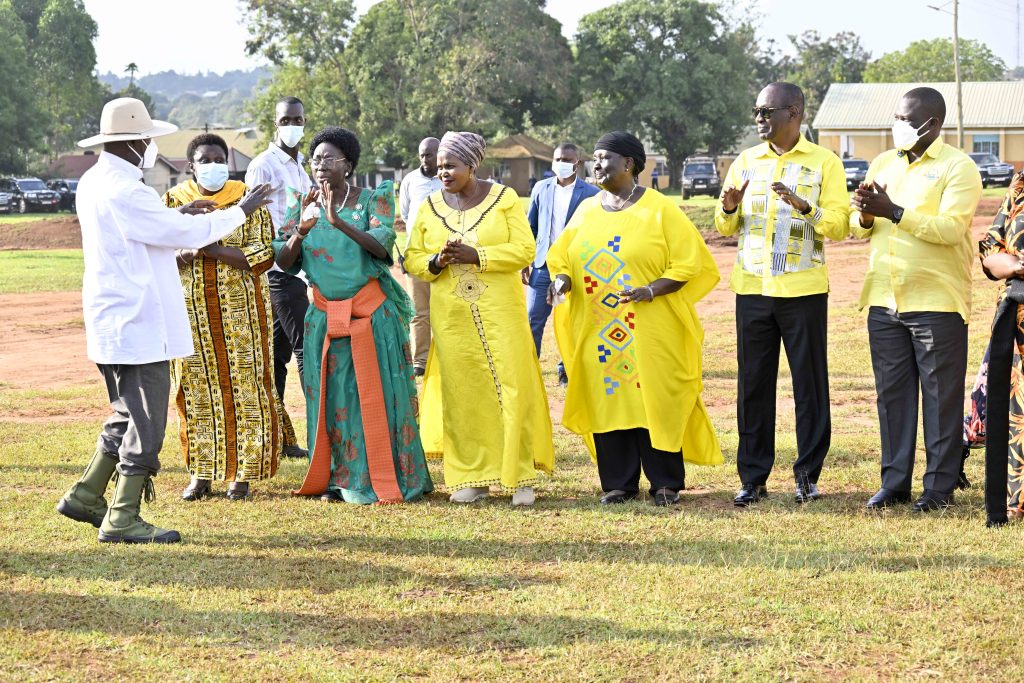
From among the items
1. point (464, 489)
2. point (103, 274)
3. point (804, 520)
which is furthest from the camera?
point (464, 489)

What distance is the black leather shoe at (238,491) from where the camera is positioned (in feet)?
23.5

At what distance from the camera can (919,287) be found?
6.46 metres

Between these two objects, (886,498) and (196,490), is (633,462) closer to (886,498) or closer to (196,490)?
(886,498)

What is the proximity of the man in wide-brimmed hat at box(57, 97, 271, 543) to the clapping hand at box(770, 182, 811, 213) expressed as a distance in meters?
2.52

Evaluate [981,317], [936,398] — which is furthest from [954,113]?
[936,398]

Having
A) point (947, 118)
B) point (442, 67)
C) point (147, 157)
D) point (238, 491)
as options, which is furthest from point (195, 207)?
point (947, 118)

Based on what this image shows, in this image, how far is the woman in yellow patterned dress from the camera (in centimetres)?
705

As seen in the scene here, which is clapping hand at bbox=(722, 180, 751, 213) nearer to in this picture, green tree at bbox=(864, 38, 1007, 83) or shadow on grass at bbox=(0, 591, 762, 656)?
shadow on grass at bbox=(0, 591, 762, 656)

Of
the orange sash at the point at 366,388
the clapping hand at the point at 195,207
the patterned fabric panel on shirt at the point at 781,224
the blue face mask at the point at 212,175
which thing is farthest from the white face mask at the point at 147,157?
the patterned fabric panel on shirt at the point at 781,224

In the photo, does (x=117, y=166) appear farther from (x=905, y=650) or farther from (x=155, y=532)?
(x=905, y=650)

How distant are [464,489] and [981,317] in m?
9.91

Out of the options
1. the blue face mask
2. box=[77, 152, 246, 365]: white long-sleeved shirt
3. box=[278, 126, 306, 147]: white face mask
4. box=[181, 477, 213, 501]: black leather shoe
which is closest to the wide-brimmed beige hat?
box=[77, 152, 246, 365]: white long-sleeved shirt

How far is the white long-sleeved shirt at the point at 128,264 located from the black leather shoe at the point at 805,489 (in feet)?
10.9

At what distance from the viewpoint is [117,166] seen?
6004 millimetres
